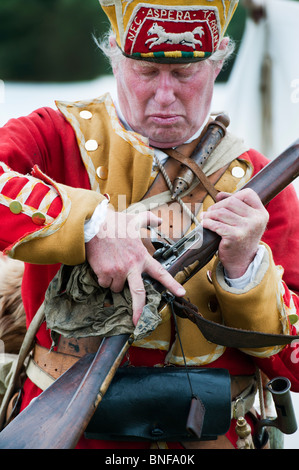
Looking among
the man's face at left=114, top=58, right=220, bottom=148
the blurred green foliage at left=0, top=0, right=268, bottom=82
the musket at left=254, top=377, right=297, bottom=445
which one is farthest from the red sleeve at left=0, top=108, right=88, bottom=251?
the blurred green foliage at left=0, top=0, right=268, bottom=82

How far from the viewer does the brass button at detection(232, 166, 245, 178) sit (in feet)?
10.3

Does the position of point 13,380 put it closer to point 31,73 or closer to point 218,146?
point 218,146

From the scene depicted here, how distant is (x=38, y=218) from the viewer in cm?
258

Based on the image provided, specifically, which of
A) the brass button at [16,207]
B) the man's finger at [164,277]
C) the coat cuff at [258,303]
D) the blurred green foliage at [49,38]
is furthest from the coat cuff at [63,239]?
the blurred green foliage at [49,38]

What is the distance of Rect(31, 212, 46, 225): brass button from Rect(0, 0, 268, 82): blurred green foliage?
5414 mm

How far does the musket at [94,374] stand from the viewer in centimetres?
232

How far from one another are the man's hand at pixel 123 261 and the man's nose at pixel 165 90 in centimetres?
62

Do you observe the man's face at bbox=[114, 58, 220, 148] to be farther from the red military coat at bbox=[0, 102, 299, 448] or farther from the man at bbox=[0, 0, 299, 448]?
the red military coat at bbox=[0, 102, 299, 448]

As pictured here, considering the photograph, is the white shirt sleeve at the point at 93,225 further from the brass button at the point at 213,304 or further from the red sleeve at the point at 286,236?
the red sleeve at the point at 286,236

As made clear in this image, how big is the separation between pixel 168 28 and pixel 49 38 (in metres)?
5.79

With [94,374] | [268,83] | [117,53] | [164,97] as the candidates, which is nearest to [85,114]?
[117,53]

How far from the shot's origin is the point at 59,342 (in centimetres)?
291
